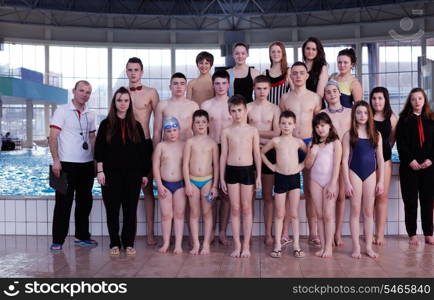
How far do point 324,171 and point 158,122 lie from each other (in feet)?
5.93

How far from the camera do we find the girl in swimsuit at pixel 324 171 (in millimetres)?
4547

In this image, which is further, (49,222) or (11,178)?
(11,178)

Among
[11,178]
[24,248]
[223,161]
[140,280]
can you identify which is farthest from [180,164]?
[11,178]

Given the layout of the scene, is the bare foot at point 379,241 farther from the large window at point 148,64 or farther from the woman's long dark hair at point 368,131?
the large window at point 148,64

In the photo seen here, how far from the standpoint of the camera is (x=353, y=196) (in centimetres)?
463

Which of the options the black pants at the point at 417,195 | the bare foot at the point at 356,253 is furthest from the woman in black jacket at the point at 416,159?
the bare foot at the point at 356,253

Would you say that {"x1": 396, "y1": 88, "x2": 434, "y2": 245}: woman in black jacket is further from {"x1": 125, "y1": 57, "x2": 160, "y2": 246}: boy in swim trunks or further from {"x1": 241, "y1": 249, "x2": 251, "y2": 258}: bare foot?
{"x1": 125, "y1": 57, "x2": 160, "y2": 246}: boy in swim trunks

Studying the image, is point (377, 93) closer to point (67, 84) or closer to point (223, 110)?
point (223, 110)

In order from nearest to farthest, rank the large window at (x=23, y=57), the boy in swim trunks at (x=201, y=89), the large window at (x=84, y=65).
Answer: the boy in swim trunks at (x=201, y=89) → the large window at (x=23, y=57) → the large window at (x=84, y=65)

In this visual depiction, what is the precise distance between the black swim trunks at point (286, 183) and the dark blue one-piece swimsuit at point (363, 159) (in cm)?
57

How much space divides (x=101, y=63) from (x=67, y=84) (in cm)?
282

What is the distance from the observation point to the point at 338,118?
492cm

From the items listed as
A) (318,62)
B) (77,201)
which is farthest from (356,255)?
(77,201)

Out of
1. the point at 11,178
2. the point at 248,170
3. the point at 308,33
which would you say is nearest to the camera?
the point at 248,170
